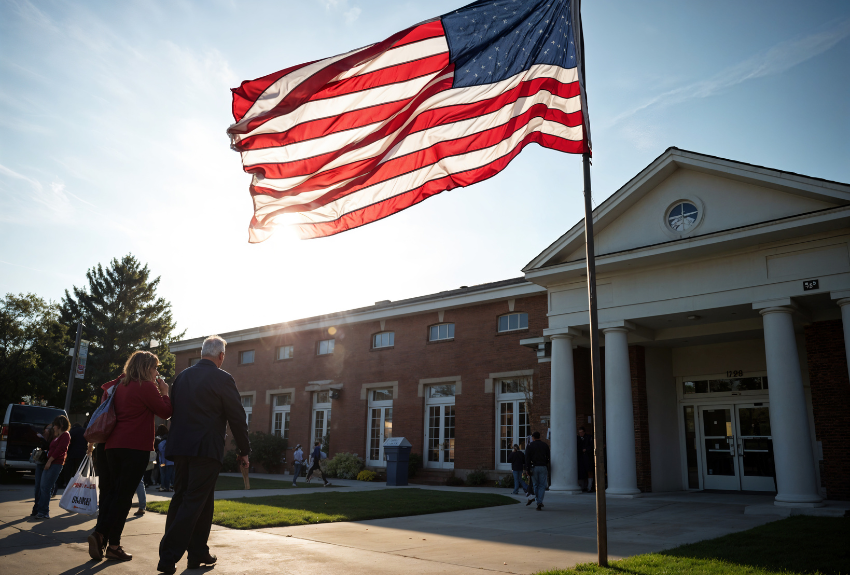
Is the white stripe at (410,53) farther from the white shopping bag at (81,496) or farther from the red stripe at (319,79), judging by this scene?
the white shopping bag at (81,496)

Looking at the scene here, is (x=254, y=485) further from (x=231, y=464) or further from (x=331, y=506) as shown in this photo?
(x=231, y=464)

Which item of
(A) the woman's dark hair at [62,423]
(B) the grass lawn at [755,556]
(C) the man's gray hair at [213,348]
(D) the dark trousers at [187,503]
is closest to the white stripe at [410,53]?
(C) the man's gray hair at [213,348]

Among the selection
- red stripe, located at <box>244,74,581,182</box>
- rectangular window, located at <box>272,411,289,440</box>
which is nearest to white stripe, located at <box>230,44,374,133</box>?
red stripe, located at <box>244,74,581,182</box>

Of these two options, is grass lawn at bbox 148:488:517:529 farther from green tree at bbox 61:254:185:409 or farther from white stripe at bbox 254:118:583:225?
green tree at bbox 61:254:185:409

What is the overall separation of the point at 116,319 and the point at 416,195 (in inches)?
1978

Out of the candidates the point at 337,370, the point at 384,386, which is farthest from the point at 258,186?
the point at 337,370

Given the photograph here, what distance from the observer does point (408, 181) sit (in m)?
7.25

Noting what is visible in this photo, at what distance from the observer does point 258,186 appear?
716cm

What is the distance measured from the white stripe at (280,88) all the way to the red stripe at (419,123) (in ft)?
2.10

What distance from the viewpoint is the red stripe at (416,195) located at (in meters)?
7.16

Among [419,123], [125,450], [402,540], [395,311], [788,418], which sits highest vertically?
[395,311]

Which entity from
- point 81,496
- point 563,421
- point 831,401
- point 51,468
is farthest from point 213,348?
point 831,401

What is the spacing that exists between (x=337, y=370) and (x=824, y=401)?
17778 mm

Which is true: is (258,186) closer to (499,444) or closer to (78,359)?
(499,444)
